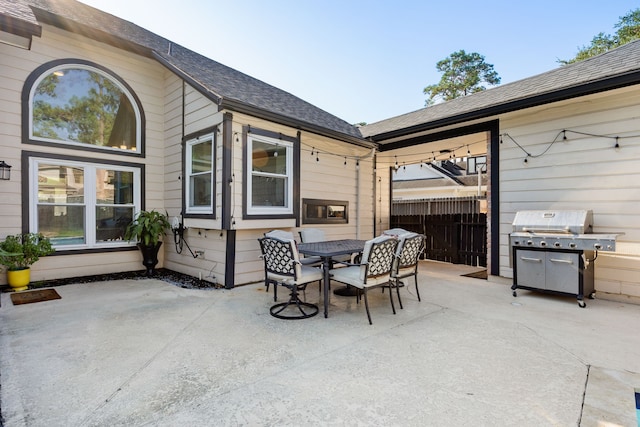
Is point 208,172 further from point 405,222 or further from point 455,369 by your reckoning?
point 405,222

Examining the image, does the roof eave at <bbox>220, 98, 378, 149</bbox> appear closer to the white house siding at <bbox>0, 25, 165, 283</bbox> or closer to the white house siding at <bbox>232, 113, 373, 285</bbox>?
the white house siding at <bbox>232, 113, 373, 285</bbox>

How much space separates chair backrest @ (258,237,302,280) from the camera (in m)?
3.58

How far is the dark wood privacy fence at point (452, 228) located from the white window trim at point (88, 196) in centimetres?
637

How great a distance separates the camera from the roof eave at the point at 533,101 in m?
3.96

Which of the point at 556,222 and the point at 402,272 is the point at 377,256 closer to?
the point at 402,272

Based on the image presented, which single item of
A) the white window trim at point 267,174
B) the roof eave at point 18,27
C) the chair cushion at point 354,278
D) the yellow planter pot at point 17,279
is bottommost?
the yellow planter pot at point 17,279

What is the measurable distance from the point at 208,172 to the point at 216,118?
0.90 m

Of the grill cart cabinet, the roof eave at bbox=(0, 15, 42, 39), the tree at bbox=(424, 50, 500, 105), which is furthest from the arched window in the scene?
the tree at bbox=(424, 50, 500, 105)

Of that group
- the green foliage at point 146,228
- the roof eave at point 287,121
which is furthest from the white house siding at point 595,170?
the green foliage at point 146,228

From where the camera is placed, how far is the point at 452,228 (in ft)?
26.1

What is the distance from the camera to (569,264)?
4.14 m

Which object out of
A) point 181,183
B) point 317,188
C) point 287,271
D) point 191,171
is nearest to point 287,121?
point 317,188

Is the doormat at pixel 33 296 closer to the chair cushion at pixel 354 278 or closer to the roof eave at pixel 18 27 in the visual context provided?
the roof eave at pixel 18 27

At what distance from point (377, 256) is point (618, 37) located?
24008 mm
